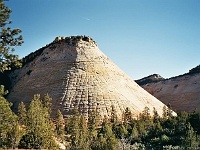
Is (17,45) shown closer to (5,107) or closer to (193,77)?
(5,107)

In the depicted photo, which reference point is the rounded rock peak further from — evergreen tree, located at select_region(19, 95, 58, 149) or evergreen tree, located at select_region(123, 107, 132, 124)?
evergreen tree, located at select_region(19, 95, 58, 149)

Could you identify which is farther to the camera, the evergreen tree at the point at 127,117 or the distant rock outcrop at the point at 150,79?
the distant rock outcrop at the point at 150,79

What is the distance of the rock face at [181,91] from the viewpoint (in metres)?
93.7

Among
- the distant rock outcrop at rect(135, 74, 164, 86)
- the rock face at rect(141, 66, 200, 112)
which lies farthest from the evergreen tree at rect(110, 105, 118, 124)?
the distant rock outcrop at rect(135, 74, 164, 86)

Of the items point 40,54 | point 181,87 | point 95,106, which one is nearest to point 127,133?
point 95,106

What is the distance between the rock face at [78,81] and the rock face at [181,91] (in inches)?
783

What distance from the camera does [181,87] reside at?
104062 millimetres

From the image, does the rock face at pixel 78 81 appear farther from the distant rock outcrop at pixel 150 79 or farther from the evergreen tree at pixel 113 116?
the distant rock outcrop at pixel 150 79

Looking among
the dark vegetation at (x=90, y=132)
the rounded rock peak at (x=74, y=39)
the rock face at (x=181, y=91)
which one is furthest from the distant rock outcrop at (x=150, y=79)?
the dark vegetation at (x=90, y=132)

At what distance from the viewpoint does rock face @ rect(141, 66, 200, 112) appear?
93688mm

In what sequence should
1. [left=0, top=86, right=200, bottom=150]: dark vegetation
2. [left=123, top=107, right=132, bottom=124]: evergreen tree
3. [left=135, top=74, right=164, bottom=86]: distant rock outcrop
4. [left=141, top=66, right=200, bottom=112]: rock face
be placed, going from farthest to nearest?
[left=135, top=74, right=164, bottom=86]: distant rock outcrop < [left=141, top=66, right=200, bottom=112]: rock face < [left=123, top=107, right=132, bottom=124]: evergreen tree < [left=0, top=86, right=200, bottom=150]: dark vegetation

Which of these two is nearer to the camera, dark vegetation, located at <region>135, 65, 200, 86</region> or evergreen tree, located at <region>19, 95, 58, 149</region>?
A: evergreen tree, located at <region>19, 95, 58, 149</region>

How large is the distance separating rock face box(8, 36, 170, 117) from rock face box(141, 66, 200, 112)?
19.9 metres

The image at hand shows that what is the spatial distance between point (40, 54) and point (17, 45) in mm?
66175
